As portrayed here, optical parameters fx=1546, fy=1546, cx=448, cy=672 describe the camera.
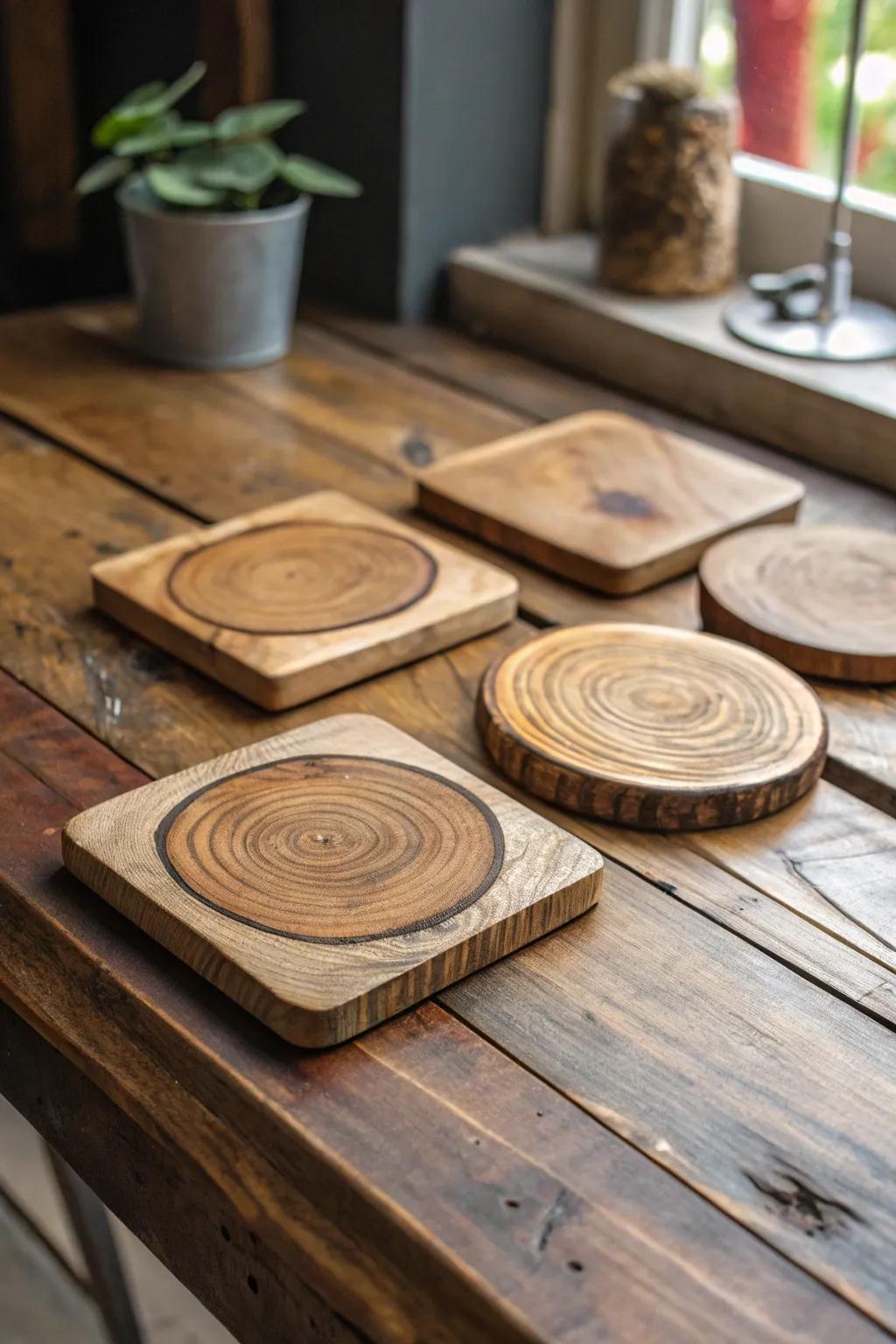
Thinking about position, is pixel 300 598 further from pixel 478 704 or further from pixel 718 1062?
pixel 718 1062

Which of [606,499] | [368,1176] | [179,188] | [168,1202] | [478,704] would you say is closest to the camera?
[368,1176]

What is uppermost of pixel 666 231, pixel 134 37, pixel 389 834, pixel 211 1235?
pixel 134 37

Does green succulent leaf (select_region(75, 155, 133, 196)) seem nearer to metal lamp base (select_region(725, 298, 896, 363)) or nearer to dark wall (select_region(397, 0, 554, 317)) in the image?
dark wall (select_region(397, 0, 554, 317))

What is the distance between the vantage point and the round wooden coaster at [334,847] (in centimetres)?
77

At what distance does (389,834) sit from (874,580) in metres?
0.46

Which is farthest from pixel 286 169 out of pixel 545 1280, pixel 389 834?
pixel 545 1280

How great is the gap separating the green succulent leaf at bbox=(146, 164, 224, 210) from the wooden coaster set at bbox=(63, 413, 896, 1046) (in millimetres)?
376

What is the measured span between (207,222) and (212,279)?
6cm

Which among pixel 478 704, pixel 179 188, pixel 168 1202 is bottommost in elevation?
pixel 168 1202

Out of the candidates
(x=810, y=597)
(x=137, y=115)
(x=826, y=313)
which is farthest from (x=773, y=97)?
(x=810, y=597)

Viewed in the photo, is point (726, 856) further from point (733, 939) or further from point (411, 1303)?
point (411, 1303)

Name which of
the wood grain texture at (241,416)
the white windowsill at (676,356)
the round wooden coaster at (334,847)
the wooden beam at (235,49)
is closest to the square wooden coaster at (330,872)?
the round wooden coaster at (334,847)

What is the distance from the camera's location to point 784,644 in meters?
1.03

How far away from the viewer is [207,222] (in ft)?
4.73
